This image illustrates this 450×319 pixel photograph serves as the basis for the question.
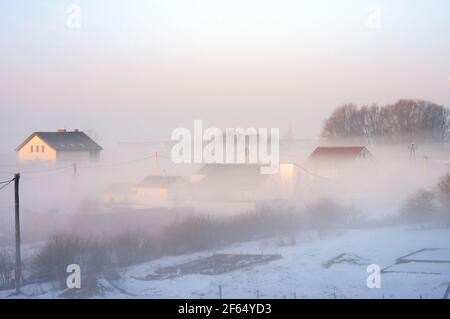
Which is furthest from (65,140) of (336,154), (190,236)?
(190,236)

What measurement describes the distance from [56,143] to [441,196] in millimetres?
20330

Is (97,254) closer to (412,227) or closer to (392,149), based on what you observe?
(412,227)

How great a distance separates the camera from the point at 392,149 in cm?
4475

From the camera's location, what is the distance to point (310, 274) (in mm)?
14484

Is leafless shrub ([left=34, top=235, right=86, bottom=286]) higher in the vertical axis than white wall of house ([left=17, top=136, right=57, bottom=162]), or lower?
lower

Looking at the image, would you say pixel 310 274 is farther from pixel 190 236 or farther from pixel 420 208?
pixel 420 208

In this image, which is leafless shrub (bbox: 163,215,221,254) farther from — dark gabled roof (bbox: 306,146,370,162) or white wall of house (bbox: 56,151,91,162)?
white wall of house (bbox: 56,151,91,162)

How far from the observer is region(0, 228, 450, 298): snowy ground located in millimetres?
12562

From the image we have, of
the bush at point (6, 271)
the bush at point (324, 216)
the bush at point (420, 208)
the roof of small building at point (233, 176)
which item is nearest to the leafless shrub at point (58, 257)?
the bush at point (6, 271)

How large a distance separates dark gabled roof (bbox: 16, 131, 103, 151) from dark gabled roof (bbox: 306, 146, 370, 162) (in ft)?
42.0

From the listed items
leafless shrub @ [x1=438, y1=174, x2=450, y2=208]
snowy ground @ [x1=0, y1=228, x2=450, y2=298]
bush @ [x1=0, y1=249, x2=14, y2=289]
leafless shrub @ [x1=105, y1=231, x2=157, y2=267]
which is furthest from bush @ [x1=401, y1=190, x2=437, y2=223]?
bush @ [x1=0, y1=249, x2=14, y2=289]

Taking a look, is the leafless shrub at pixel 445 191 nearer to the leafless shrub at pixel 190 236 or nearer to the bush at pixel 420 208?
the bush at pixel 420 208
